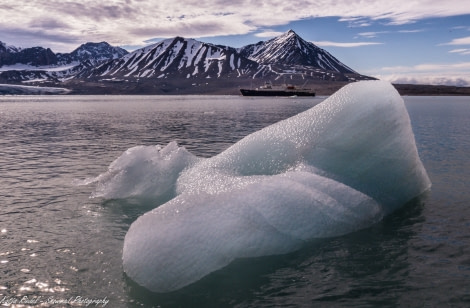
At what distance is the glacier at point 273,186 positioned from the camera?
7281mm

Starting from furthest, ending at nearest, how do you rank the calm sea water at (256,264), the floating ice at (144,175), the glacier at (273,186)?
the floating ice at (144,175) → the glacier at (273,186) → the calm sea water at (256,264)

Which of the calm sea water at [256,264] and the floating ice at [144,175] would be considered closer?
the calm sea water at [256,264]

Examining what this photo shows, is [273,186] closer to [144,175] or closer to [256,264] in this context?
[256,264]

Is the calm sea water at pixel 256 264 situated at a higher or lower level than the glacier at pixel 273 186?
lower

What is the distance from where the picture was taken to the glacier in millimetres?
7281

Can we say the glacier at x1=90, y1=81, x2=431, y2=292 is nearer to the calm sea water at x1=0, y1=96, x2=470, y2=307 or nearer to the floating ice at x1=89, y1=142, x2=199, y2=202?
the floating ice at x1=89, y1=142, x2=199, y2=202

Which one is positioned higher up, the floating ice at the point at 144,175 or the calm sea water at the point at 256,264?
the floating ice at the point at 144,175

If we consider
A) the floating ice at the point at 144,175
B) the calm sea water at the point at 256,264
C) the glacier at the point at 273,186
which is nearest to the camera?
the calm sea water at the point at 256,264

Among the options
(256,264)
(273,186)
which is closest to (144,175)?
(273,186)

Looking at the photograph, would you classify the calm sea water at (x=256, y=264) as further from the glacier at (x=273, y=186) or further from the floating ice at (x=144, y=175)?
the floating ice at (x=144, y=175)

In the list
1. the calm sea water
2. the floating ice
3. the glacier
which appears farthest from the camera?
the floating ice

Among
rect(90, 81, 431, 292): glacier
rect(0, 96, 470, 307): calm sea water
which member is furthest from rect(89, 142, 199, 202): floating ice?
rect(0, 96, 470, 307): calm sea water

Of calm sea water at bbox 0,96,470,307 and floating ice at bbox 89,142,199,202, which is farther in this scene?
floating ice at bbox 89,142,199,202

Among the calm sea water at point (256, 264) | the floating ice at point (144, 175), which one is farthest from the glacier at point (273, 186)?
the calm sea water at point (256, 264)
